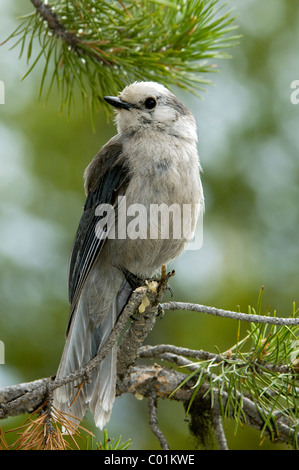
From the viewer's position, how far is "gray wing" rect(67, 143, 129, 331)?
2.61 meters

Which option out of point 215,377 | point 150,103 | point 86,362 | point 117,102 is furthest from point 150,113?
point 215,377

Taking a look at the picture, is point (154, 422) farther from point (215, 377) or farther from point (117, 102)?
point (117, 102)

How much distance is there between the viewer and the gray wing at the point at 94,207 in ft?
8.57

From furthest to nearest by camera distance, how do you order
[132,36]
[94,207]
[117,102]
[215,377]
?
1. [94,207]
2. [117,102]
3. [132,36]
4. [215,377]

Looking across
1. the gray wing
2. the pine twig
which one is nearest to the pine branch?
the pine twig

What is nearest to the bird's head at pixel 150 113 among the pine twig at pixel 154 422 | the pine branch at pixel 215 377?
the pine branch at pixel 215 377

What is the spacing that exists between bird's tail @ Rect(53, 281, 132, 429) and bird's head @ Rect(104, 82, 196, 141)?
2.40ft

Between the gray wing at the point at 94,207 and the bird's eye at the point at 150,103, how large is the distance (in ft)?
0.75

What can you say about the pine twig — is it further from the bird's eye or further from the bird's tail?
the bird's eye

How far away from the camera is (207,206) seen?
3348 mm

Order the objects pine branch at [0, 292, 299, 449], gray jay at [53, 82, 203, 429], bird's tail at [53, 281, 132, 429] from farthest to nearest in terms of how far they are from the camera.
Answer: gray jay at [53, 82, 203, 429], bird's tail at [53, 281, 132, 429], pine branch at [0, 292, 299, 449]

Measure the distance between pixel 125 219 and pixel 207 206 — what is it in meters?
0.84

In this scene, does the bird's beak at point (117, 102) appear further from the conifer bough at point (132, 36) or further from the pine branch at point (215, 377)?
the pine branch at point (215, 377)

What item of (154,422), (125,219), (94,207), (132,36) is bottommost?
(154,422)
